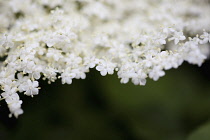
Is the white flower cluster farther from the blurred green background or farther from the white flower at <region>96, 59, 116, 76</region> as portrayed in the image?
the blurred green background

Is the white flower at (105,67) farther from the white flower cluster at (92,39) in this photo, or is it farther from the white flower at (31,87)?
the white flower at (31,87)

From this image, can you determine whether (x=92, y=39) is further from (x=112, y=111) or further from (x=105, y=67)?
(x=112, y=111)

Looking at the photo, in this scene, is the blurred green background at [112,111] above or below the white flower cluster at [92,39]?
below

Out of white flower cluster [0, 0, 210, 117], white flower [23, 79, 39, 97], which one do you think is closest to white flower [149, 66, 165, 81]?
white flower cluster [0, 0, 210, 117]

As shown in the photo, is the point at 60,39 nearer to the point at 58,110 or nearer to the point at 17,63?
the point at 17,63

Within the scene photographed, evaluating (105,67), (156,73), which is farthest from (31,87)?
(156,73)

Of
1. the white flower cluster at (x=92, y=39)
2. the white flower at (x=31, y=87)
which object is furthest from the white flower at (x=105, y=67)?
the white flower at (x=31, y=87)

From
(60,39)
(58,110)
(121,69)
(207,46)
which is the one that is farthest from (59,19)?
(207,46)
